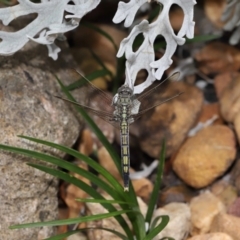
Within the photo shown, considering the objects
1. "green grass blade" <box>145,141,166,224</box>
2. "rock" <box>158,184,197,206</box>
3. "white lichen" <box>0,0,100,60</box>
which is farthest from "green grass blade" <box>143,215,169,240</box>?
"white lichen" <box>0,0,100,60</box>

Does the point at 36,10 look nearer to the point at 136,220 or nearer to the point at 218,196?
the point at 136,220

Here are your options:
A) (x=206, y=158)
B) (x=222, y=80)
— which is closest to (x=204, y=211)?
(x=206, y=158)

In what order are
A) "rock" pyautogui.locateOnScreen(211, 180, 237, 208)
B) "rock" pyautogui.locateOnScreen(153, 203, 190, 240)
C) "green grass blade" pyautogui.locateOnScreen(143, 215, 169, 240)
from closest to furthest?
"green grass blade" pyautogui.locateOnScreen(143, 215, 169, 240) < "rock" pyautogui.locateOnScreen(153, 203, 190, 240) < "rock" pyautogui.locateOnScreen(211, 180, 237, 208)

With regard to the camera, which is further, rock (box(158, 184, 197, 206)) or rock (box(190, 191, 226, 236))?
rock (box(158, 184, 197, 206))

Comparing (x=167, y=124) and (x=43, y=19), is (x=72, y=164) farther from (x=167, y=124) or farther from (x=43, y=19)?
(x=167, y=124)

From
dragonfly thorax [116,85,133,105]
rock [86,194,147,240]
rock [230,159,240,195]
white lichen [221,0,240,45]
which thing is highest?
white lichen [221,0,240,45]

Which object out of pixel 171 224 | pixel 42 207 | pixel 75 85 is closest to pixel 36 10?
pixel 75 85

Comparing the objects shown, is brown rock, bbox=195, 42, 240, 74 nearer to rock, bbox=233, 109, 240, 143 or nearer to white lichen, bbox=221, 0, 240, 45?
white lichen, bbox=221, 0, 240, 45
